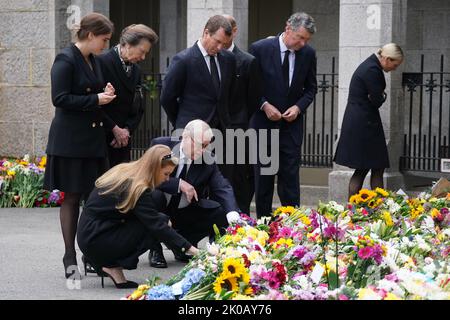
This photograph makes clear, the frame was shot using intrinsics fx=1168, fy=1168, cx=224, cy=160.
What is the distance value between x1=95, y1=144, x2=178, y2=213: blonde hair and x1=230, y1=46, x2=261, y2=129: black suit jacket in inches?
81.3

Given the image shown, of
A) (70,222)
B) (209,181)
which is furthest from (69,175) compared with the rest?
(209,181)

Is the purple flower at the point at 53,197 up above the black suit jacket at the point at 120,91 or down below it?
below

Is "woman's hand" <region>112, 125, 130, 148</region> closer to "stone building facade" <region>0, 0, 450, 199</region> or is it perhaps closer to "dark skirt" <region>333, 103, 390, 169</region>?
"dark skirt" <region>333, 103, 390, 169</region>

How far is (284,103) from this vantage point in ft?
33.1

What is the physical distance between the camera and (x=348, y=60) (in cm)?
1223

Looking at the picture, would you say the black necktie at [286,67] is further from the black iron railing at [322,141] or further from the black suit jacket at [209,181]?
the black iron railing at [322,141]

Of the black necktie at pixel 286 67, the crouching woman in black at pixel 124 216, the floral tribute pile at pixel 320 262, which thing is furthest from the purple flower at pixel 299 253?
the black necktie at pixel 286 67

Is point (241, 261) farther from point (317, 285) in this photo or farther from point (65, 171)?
point (65, 171)

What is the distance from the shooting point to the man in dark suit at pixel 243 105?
9641 millimetres

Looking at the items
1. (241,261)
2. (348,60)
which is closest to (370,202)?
(241,261)

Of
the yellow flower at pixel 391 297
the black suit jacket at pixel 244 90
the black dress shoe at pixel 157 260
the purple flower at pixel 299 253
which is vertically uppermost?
the black suit jacket at pixel 244 90

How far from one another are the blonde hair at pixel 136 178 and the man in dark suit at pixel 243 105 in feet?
6.71

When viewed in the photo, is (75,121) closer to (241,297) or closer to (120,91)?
(120,91)
